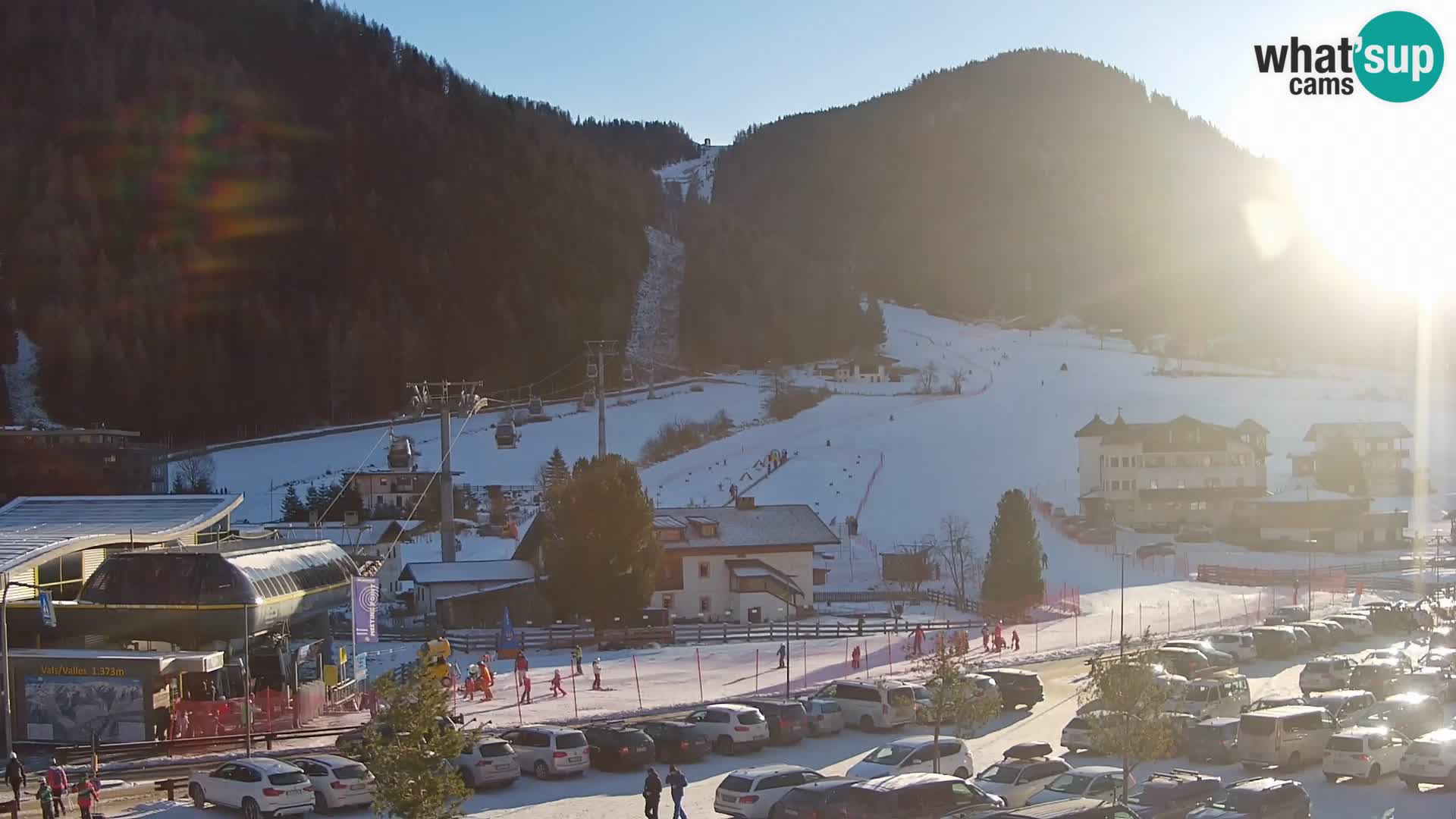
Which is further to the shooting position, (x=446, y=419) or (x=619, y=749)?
(x=446, y=419)

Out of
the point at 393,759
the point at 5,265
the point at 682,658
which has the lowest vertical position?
the point at 682,658

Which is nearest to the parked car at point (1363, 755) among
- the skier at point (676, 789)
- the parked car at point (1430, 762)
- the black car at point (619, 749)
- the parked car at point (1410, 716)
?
the parked car at point (1430, 762)

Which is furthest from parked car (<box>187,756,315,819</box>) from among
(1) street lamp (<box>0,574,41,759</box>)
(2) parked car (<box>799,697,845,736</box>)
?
(2) parked car (<box>799,697,845,736</box>)

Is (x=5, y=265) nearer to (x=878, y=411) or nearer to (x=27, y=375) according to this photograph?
(x=27, y=375)

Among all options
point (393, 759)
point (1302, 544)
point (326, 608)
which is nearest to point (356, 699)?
point (326, 608)

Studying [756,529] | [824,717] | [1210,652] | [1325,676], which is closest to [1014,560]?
[756,529]

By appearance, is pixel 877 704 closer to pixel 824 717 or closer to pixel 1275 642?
pixel 824 717

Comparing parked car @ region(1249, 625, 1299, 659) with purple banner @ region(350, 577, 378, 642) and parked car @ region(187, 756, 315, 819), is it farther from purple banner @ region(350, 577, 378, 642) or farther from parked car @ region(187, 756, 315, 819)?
parked car @ region(187, 756, 315, 819)
